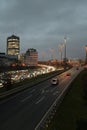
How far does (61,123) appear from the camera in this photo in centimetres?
2422

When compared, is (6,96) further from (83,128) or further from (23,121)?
(83,128)

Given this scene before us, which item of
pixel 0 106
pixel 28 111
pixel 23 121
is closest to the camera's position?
pixel 23 121

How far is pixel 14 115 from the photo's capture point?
26609 millimetres

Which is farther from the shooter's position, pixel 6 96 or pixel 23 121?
pixel 6 96

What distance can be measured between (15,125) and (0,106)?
35.4 feet

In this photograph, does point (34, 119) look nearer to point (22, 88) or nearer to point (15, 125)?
point (15, 125)

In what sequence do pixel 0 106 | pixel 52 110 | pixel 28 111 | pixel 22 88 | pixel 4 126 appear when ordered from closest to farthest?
pixel 4 126
pixel 52 110
pixel 28 111
pixel 0 106
pixel 22 88

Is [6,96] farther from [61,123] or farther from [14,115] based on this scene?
[61,123]

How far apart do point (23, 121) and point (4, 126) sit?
8.32 ft

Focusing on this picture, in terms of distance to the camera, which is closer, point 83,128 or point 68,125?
point 83,128

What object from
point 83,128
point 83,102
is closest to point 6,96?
point 83,102

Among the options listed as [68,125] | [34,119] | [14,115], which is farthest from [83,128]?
[14,115]

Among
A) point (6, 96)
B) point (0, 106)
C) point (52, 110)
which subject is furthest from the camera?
point (6, 96)

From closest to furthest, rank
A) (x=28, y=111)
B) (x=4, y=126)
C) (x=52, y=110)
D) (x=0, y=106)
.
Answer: (x=4, y=126) → (x=52, y=110) → (x=28, y=111) → (x=0, y=106)
